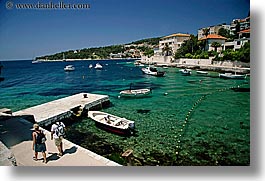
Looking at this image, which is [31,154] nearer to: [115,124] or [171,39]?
[115,124]

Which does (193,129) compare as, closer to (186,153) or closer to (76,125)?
(186,153)

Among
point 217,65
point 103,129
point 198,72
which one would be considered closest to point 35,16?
point 103,129

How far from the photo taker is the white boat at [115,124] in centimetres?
599

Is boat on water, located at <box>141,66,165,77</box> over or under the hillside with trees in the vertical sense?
under

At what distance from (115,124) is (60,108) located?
7.90 ft

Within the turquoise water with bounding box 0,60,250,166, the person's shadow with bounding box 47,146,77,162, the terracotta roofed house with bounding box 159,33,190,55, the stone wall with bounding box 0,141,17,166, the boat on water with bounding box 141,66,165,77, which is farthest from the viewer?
the boat on water with bounding box 141,66,165,77

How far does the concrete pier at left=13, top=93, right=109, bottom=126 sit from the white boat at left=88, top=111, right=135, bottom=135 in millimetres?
933

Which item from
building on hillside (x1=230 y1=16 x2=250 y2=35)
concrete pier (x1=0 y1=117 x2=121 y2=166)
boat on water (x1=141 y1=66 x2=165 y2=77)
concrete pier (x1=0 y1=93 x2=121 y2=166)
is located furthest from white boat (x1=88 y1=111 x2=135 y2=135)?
boat on water (x1=141 y1=66 x2=165 y2=77)

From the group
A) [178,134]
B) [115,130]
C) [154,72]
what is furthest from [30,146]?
[154,72]

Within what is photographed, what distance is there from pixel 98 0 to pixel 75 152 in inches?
120

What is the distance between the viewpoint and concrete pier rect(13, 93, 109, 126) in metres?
6.76

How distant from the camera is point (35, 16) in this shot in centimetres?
486

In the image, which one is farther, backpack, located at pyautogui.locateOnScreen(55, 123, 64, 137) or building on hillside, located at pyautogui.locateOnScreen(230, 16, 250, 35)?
building on hillside, located at pyautogui.locateOnScreen(230, 16, 250, 35)

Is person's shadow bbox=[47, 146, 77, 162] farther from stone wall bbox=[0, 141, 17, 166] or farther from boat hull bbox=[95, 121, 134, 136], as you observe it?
boat hull bbox=[95, 121, 134, 136]
